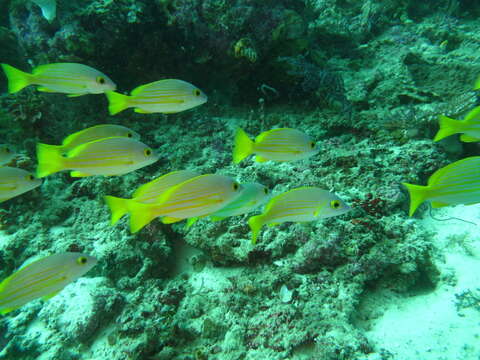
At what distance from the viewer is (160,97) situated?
3086 mm

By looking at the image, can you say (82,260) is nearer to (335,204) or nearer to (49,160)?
(49,160)

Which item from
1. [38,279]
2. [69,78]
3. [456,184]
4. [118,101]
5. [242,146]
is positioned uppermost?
[69,78]

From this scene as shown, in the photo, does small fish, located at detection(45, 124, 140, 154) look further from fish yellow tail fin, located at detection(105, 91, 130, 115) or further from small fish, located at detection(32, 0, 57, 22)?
→ small fish, located at detection(32, 0, 57, 22)

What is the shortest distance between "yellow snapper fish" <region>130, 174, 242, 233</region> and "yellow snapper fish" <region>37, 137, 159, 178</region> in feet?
2.21

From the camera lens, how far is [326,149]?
5203 mm

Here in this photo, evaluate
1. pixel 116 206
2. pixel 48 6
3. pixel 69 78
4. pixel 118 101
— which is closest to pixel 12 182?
pixel 69 78

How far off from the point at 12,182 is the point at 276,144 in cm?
298

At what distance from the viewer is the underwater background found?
10.9 ft

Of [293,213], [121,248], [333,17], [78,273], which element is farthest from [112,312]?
[333,17]

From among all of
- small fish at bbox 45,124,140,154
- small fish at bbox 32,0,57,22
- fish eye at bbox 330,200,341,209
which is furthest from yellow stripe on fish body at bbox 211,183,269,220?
small fish at bbox 32,0,57,22

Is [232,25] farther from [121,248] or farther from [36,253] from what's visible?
[36,253]

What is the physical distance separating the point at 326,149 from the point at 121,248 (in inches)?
165

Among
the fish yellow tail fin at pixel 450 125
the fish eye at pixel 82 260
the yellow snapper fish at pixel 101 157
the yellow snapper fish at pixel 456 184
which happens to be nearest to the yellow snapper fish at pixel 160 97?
the yellow snapper fish at pixel 101 157

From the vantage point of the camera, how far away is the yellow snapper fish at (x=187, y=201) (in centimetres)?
208
